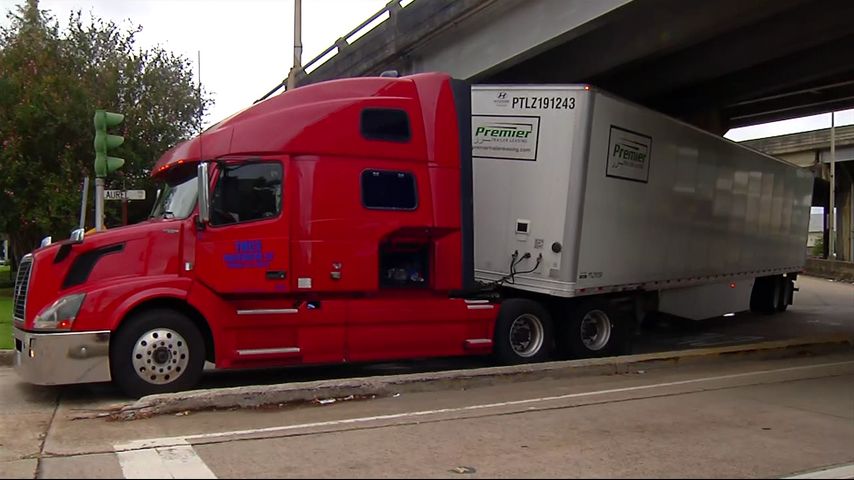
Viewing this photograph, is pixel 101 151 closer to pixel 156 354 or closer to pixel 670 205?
pixel 156 354

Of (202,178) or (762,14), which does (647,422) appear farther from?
(762,14)

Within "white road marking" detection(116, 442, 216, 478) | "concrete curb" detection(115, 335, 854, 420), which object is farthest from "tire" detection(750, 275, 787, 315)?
"white road marking" detection(116, 442, 216, 478)

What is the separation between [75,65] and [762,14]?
58.6 ft

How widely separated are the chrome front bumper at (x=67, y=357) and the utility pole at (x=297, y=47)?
9.68m

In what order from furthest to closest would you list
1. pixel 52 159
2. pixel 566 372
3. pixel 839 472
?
pixel 52 159 → pixel 566 372 → pixel 839 472

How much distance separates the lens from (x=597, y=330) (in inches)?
432

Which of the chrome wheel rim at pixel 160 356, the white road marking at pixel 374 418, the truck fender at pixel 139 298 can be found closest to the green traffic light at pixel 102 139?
the truck fender at pixel 139 298

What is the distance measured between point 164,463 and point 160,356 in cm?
273

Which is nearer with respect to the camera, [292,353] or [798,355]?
[292,353]

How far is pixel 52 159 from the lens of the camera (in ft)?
63.0

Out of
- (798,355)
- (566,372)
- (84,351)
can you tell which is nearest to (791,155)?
(798,355)

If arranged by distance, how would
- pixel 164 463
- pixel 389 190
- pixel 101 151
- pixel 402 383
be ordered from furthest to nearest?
pixel 101 151
pixel 389 190
pixel 402 383
pixel 164 463

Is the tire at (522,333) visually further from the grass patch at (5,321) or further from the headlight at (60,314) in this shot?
the grass patch at (5,321)

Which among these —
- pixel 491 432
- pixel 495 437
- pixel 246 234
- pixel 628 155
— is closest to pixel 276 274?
pixel 246 234
